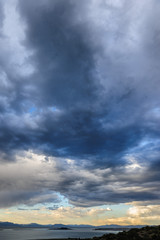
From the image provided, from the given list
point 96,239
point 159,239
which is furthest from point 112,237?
point 159,239

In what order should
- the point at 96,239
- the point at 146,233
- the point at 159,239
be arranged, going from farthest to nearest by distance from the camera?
the point at 96,239 < the point at 146,233 < the point at 159,239

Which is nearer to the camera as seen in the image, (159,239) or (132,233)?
(159,239)

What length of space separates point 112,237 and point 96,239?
531 centimetres

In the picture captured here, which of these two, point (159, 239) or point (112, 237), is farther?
point (112, 237)

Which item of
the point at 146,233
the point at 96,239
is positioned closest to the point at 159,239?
the point at 146,233

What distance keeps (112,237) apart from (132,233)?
5413mm

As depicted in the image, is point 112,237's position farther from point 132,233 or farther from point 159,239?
point 159,239

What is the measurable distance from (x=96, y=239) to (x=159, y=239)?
1761cm

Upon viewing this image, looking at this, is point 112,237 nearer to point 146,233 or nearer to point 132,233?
point 132,233

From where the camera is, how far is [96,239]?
53.5 meters

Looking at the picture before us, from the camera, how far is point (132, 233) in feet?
168

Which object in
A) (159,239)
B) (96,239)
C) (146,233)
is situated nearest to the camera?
(159,239)

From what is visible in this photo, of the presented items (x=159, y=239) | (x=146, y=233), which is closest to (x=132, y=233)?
(x=146, y=233)

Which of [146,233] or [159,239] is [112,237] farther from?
[159,239]
